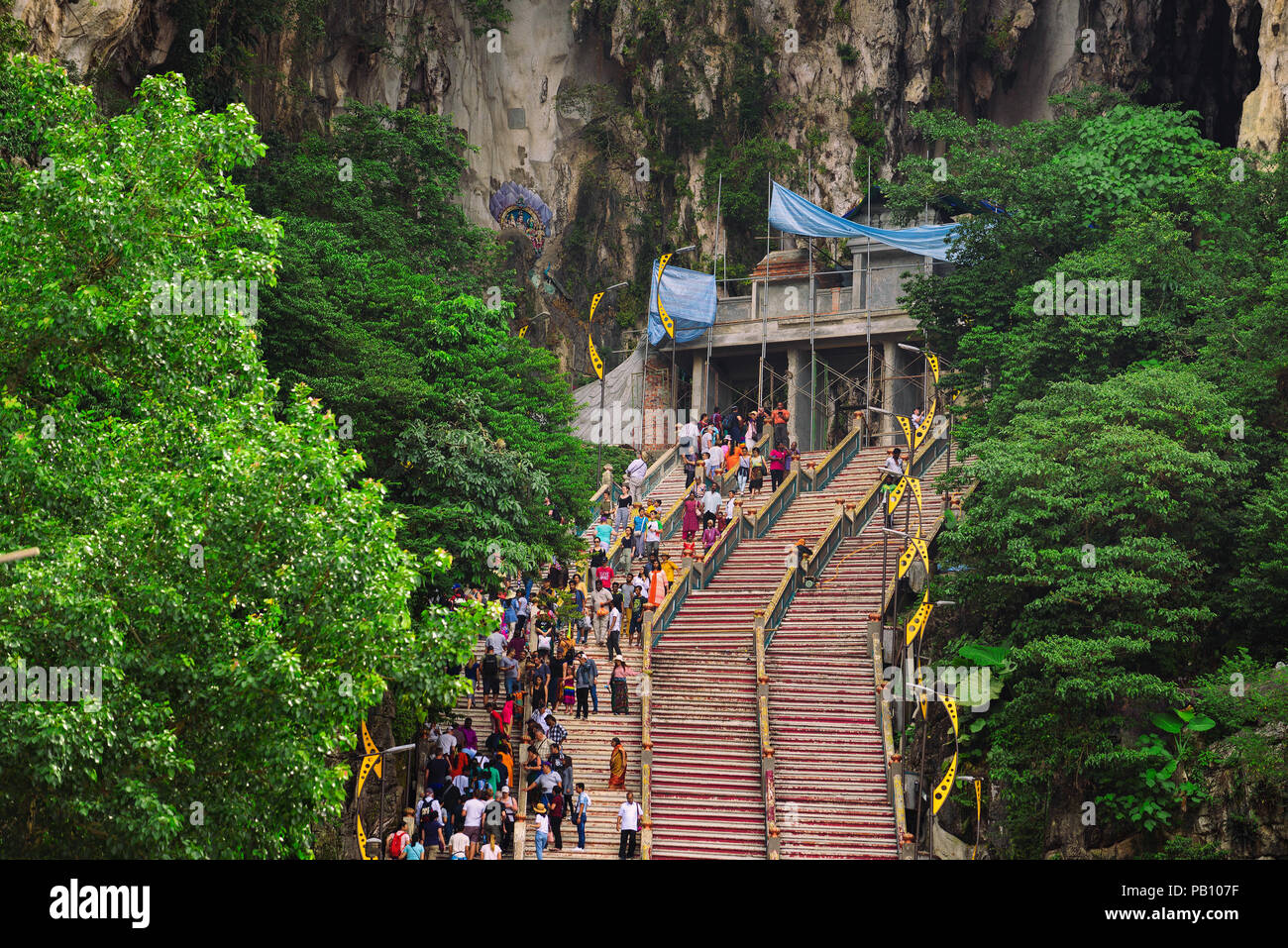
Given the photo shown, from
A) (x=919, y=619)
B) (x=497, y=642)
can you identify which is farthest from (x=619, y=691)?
(x=919, y=619)

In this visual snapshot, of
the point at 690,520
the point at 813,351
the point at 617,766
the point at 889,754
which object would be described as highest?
the point at 813,351

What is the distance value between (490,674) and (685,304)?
22470 mm

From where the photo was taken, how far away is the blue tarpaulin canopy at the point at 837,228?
137 feet

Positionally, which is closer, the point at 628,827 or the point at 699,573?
the point at 628,827

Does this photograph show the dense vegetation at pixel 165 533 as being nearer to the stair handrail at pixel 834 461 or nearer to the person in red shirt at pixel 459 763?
the person in red shirt at pixel 459 763

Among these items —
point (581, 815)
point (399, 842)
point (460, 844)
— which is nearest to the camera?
point (399, 842)

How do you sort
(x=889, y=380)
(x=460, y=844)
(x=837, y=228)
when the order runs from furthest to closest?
(x=889, y=380) < (x=837, y=228) < (x=460, y=844)

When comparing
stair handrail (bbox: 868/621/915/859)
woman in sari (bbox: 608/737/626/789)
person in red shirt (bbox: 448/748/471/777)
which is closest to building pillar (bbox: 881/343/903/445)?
stair handrail (bbox: 868/621/915/859)

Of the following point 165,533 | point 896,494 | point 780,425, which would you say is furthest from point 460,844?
point 780,425

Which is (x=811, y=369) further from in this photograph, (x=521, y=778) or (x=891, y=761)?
(x=521, y=778)

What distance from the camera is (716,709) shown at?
85.3 ft

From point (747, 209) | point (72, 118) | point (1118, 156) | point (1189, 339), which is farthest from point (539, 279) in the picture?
point (72, 118)

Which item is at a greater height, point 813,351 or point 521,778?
point 813,351
